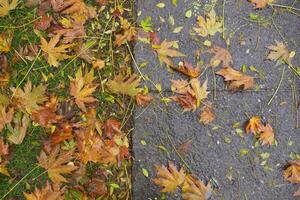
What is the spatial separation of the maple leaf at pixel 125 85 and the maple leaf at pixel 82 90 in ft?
0.31

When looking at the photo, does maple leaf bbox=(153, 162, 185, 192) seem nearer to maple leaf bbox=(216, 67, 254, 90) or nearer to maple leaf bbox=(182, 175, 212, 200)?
maple leaf bbox=(182, 175, 212, 200)

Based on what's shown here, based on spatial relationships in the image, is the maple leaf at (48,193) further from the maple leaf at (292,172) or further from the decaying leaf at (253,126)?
the maple leaf at (292,172)

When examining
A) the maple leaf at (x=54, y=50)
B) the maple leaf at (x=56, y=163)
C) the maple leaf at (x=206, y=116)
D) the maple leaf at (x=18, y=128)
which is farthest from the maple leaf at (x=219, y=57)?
the maple leaf at (x=18, y=128)

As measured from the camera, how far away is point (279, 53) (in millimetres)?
2590

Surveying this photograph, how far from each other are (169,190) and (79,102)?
25.7 inches

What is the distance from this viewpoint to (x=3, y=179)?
234cm

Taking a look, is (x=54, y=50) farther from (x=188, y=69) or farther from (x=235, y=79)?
(x=235, y=79)

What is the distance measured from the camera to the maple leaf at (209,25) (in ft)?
8.48

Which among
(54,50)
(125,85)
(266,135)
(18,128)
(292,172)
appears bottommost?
(292,172)

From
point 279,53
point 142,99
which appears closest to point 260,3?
point 279,53

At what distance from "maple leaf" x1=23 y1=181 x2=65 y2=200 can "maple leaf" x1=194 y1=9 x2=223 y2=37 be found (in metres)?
1.14

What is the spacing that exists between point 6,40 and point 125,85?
681 mm

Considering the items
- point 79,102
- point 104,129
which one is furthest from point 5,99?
point 104,129

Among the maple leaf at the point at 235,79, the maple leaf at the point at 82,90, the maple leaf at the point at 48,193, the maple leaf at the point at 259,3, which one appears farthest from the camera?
the maple leaf at the point at 259,3
